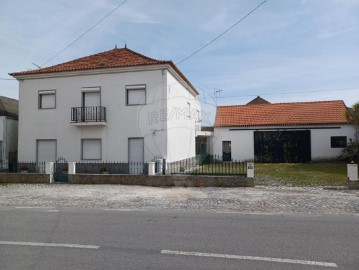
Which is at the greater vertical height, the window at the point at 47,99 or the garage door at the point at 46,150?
the window at the point at 47,99

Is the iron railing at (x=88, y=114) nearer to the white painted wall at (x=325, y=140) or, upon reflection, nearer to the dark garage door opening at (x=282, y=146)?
the dark garage door opening at (x=282, y=146)

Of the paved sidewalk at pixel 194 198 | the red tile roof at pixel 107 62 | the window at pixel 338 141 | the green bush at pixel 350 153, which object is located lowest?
the paved sidewalk at pixel 194 198

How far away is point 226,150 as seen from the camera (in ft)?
88.4

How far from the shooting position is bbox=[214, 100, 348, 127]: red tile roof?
2584cm

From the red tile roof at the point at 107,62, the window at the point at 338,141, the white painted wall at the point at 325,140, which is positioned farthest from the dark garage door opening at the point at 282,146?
the red tile roof at the point at 107,62

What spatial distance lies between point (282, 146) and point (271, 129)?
1643 millimetres

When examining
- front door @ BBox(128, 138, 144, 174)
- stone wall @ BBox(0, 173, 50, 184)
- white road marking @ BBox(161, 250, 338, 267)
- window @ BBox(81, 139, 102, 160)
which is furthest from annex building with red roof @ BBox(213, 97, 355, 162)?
white road marking @ BBox(161, 250, 338, 267)

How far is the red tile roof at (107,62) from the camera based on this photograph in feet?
60.0

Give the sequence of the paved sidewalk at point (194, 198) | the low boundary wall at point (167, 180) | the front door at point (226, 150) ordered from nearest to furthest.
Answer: the paved sidewalk at point (194, 198)
the low boundary wall at point (167, 180)
the front door at point (226, 150)

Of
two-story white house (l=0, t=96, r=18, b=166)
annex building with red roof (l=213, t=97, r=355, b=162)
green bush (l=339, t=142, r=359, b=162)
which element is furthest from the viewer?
annex building with red roof (l=213, t=97, r=355, b=162)

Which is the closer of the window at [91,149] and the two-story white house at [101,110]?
the two-story white house at [101,110]

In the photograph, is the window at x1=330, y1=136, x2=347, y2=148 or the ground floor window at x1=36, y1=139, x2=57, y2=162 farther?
the window at x1=330, y1=136, x2=347, y2=148

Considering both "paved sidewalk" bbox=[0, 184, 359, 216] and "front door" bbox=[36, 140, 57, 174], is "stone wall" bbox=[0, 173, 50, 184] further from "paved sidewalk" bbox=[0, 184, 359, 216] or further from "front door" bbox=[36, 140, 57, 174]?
"front door" bbox=[36, 140, 57, 174]

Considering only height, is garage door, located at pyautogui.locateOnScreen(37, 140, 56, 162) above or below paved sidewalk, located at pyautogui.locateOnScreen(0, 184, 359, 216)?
above
